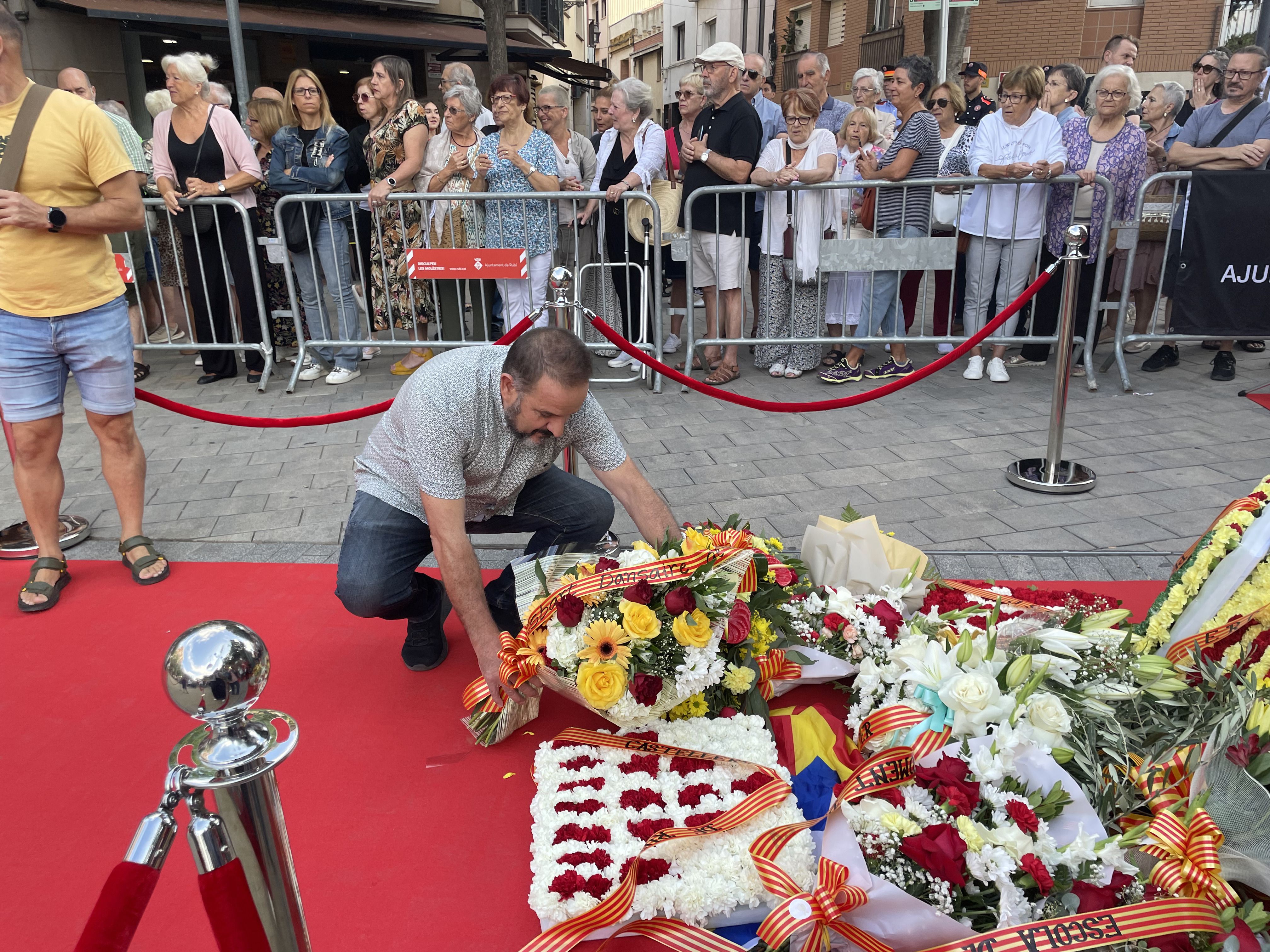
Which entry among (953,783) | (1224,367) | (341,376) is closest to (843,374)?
(1224,367)

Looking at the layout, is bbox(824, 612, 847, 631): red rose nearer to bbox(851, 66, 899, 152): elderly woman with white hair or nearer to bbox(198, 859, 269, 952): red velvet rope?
bbox(198, 859, 269, 952): red velvet rope

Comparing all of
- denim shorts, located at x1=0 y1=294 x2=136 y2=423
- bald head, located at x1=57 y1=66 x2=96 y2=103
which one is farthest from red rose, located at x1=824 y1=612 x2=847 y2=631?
bald head, located at x1=57 y1=66 x2=96 y2=103

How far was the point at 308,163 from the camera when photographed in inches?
274

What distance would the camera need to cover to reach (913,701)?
260 centimetres

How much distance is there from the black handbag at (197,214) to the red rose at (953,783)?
642 cm

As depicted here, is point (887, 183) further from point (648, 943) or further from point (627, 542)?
point (648, 943)

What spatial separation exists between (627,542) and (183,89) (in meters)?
4.91

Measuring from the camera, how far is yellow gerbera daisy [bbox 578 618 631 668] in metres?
2.47

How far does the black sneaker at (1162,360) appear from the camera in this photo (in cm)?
702

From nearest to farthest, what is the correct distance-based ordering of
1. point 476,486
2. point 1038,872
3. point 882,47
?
point 1038,872, point 476,486, point 882,47

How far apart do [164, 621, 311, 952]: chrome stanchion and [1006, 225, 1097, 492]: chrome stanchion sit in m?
4.35

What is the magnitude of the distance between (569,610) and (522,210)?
190 inches

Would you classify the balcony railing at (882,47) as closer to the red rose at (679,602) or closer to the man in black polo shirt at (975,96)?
the man in black polo shirt at (975,96)

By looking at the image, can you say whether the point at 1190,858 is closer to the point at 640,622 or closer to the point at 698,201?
the point at 640,622
